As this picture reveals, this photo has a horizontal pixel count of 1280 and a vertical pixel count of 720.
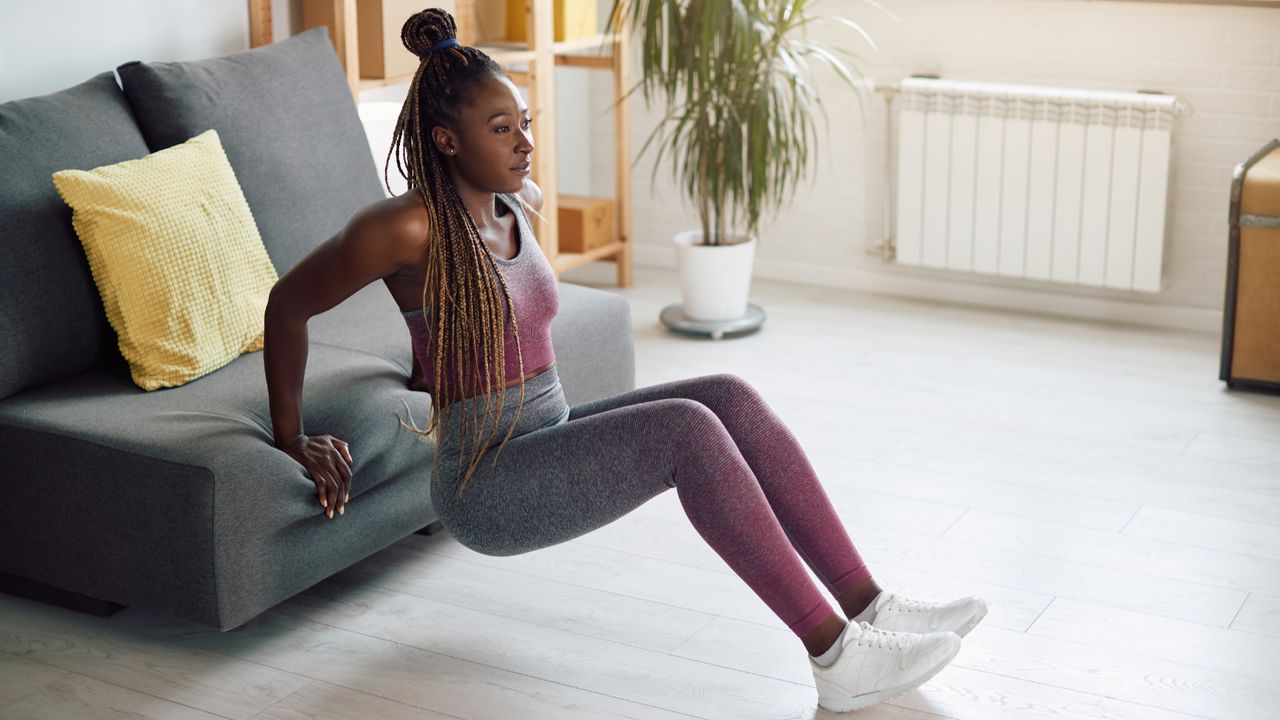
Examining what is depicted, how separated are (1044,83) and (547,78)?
1.46m

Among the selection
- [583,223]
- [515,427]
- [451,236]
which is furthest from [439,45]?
[583,223]

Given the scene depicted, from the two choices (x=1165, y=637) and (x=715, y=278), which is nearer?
(x=1165, y=637)

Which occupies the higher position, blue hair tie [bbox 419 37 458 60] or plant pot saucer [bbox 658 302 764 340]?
blue hair tie [bbox 419 37 458 60]

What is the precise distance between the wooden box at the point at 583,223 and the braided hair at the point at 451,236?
2.42 m

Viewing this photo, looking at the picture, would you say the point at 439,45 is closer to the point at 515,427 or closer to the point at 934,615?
the point at 515,427

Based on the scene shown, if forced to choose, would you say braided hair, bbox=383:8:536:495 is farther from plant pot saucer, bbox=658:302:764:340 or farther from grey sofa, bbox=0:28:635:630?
plant pot saucer, bbox=658:302:764:340

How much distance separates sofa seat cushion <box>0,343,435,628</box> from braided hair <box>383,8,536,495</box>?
372 millimetres

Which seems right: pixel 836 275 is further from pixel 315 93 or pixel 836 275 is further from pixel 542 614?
pixel 542 614

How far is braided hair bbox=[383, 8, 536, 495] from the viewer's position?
6.79 ft

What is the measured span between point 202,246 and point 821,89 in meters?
2.51

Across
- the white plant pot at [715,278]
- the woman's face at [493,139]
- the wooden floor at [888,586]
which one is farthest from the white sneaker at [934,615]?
the white plant pot at [715,278]

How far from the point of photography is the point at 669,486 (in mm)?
2117

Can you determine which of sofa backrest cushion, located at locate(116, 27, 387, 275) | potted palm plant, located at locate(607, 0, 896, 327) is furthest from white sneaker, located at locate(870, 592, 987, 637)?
potted palm plant, located at locate(607, 0, 896, 327)

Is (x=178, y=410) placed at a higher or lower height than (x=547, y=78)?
lower
